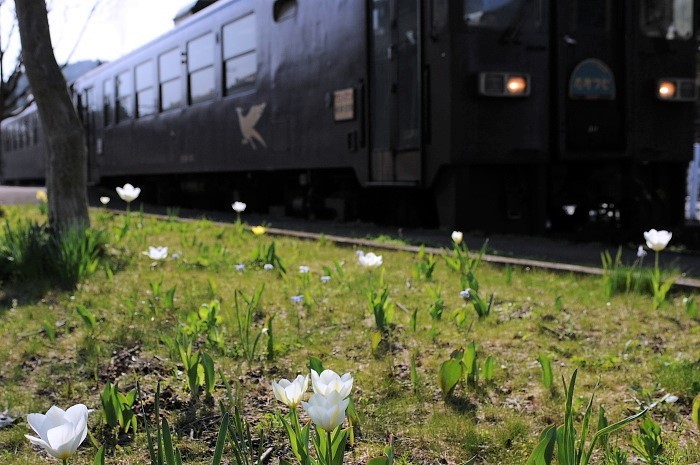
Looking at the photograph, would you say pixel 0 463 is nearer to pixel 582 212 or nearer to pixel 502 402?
pixel 502 402

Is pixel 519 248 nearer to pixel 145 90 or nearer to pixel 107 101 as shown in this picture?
pixel 145 90

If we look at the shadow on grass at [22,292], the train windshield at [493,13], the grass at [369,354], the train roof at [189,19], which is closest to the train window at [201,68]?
the train roof at [189,19]

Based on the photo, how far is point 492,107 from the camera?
21.7 feet

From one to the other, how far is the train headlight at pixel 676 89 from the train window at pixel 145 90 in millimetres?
8236

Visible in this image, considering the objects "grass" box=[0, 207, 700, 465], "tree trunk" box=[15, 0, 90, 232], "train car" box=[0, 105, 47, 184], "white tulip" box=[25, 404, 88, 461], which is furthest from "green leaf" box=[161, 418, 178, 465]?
"train car" box=[0, 105, 47, 184]

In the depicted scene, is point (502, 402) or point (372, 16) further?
point (372, 16)

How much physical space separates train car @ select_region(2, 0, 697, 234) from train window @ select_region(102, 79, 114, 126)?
7.05 metres

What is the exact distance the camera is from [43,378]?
2.63 m

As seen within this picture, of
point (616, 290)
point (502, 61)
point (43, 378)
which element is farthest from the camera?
point (502, 61)

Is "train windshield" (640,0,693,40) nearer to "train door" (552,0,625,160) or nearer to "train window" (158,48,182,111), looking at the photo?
"train door" (552,0,625,160)

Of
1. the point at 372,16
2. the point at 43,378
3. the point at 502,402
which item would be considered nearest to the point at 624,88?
the point at 372,16

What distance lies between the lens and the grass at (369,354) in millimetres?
2082

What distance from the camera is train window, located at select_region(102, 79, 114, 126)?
15.1m

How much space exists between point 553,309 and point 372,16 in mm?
4521
